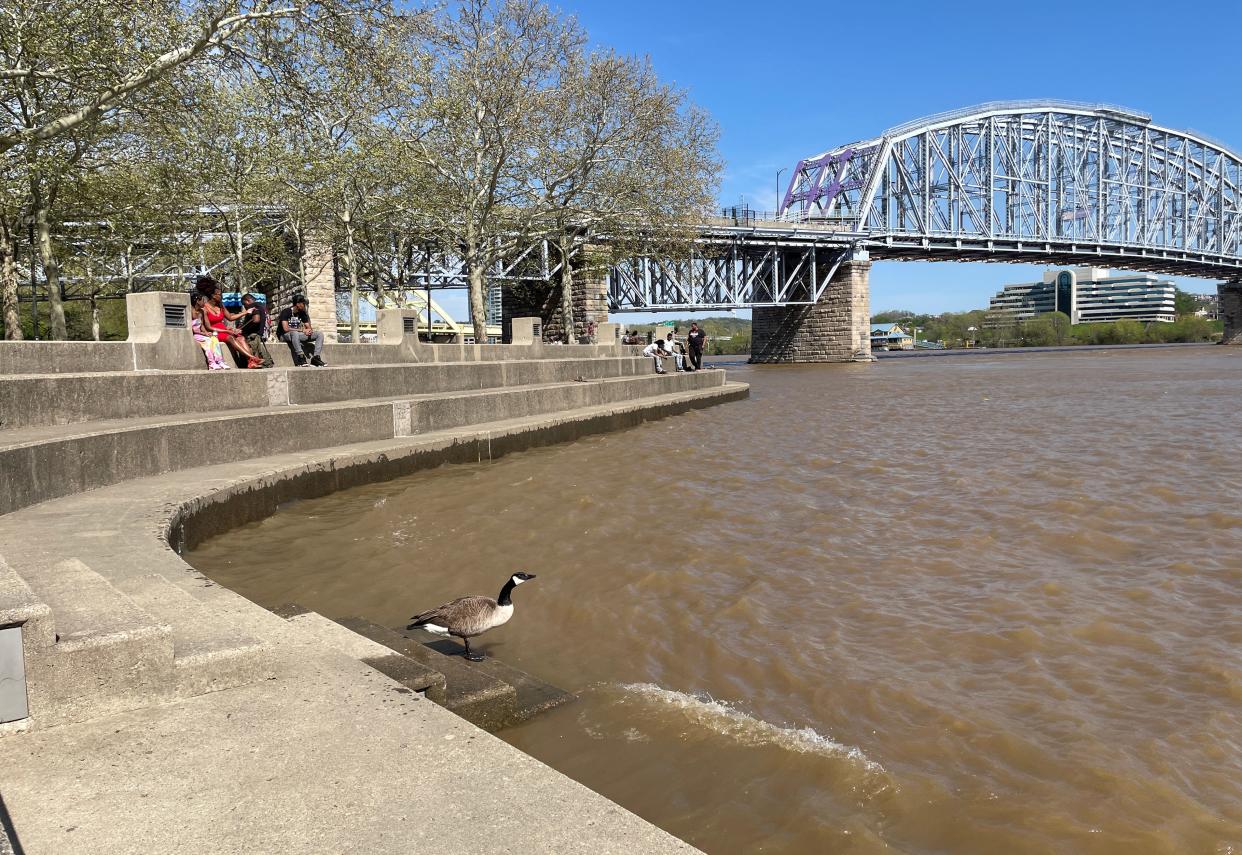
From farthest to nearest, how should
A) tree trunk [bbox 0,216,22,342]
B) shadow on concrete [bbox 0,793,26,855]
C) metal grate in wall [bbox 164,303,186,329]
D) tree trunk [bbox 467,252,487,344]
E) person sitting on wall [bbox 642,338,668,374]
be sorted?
1. tree trunk [bbox 467,252,487,344]
2. person sitting on wall [bbox 642,338,668,374]
3. tree trunk [bbox 0,216,22,342]
4. metal grate in wall [bbox 164,303,186,329]
5. shadow on concrete [bbox 0,793,26,855]

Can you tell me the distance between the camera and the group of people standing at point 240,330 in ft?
44.4

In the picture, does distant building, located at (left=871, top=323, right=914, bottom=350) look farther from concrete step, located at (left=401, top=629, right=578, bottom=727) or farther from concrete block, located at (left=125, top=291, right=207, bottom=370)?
concrete step, located at (left=401, top=629, right=578, bottom=727)

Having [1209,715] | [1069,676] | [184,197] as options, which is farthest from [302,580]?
[184,197]

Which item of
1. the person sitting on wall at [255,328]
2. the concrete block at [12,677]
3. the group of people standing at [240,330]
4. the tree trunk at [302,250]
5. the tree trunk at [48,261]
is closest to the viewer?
the concrete block at [12,677]

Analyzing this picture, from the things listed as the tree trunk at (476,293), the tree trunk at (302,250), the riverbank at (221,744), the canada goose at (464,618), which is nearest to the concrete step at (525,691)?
the canada goose at (464,618)

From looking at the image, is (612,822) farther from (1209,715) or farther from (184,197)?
(184,197)

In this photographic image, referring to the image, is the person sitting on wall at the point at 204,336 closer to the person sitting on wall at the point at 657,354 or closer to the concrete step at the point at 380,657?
the concrete step at the point at 380,657

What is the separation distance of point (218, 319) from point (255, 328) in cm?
128

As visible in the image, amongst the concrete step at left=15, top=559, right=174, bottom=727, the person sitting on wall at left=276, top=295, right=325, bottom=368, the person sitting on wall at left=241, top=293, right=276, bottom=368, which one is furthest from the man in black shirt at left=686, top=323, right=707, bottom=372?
the concrete step at left=15, top=559, right=174, bottom=727

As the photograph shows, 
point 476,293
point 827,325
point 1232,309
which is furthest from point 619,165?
point 1232,309

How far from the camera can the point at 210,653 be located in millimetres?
3408

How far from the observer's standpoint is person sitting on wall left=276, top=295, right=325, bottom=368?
15648 millimetres

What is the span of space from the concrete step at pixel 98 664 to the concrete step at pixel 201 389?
718 cm

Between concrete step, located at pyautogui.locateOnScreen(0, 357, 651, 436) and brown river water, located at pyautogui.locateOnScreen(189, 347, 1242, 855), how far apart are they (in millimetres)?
2892
